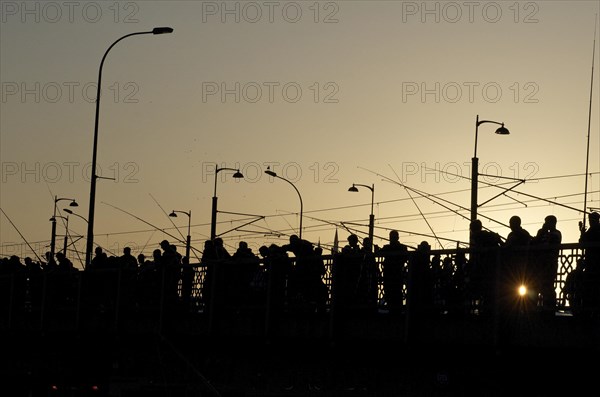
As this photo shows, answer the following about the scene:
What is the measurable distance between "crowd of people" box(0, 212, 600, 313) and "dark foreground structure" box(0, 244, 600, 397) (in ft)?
0.10

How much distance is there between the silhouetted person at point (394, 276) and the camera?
21266 millimetres

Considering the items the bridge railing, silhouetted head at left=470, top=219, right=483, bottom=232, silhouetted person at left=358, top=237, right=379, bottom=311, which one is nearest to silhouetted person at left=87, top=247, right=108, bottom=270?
the bridge railing

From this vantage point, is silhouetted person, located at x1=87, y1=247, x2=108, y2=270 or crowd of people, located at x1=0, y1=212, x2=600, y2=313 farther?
silhouetted person, located at x1=87, y1=247, x2=108, y2=270

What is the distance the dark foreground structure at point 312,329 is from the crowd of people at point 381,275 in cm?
3

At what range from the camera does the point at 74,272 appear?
32.7 metres

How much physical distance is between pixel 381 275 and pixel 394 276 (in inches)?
15.7

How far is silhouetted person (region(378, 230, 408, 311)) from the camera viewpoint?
21266 millimetres

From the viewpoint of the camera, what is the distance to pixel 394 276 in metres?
21.3

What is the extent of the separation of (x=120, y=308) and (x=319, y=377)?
738cm

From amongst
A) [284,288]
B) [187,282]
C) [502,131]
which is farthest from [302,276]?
[502,131]

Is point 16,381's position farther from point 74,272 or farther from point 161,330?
point 161,330

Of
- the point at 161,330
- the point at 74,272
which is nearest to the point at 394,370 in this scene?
the point at 161,330

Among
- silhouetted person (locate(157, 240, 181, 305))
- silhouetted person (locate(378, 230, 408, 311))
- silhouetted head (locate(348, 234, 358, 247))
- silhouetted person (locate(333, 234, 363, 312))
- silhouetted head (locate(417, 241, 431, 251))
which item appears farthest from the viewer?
silhouetted person (locate(157, 240, 181, 305))

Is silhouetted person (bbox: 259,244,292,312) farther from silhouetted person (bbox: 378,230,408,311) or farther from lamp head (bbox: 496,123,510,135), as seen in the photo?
lamp head (bbox: 496,123,510,135)
